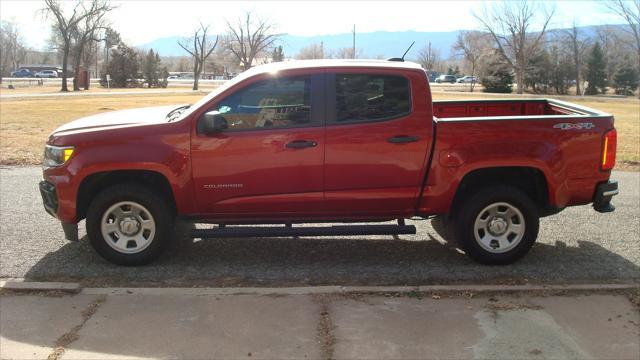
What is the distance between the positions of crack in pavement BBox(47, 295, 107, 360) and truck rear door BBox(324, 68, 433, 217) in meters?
2.06

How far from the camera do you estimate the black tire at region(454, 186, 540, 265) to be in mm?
5340

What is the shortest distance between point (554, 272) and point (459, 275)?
0.88 metres

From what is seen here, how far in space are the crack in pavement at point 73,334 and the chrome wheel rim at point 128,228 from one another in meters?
0.77

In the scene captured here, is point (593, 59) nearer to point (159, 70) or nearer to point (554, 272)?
point (159, 70)

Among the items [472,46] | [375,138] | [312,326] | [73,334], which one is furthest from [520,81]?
[73,334]

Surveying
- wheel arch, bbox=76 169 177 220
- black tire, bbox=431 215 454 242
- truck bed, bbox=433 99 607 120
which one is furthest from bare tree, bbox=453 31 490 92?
wheel arch, bbox=76 169 177 220

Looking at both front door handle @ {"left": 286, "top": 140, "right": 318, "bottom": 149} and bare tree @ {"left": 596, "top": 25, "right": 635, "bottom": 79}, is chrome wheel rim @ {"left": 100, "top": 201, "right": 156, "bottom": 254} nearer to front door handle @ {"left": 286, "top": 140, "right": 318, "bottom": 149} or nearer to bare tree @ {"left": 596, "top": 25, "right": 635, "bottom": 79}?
front door handle @ {"left": 286, "top": 140, "right": 318, "bottom": 149}

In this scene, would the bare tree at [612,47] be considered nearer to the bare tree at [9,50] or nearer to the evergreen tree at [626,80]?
the evergreen tree at [626,80]

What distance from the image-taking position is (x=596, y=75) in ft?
246

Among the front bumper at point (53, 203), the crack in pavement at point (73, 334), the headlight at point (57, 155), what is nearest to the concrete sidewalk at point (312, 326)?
the crack in pavement at point (73, 334)

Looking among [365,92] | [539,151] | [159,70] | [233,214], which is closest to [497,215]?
[539,151]

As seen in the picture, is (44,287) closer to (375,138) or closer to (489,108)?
(375,138)

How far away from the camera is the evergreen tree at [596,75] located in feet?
246

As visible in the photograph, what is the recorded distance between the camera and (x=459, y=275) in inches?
206
